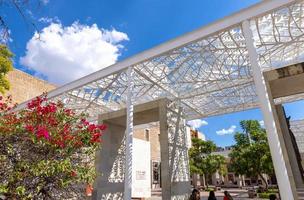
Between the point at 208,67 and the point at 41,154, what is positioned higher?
the point at 208,67

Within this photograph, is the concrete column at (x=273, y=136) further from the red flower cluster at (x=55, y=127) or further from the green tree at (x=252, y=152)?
the green tree at (x=252, y=152)

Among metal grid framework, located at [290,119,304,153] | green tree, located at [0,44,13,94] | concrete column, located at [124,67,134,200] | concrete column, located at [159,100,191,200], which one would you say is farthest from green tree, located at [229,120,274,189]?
green tree, located at [0,44,13,94]

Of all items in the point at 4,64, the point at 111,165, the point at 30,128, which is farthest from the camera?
the point at 111,165

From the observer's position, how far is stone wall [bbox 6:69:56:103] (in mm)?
22484

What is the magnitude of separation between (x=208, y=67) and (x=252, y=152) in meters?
10.9

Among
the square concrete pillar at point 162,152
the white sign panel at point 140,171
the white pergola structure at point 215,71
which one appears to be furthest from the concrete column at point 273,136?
the white sign panel at point 140,171

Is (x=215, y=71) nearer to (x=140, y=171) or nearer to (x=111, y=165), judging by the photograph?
(x=111, y=165)

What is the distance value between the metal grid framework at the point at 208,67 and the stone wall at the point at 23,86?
7373 mm

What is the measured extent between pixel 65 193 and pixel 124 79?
10.5m

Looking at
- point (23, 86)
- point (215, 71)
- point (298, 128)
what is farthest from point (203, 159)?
point (23, 86)

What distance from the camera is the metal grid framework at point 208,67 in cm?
1001

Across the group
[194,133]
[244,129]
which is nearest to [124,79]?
[244,129]

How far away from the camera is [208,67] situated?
15.3 meters

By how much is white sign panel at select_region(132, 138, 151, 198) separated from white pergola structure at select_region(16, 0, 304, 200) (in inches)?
252
